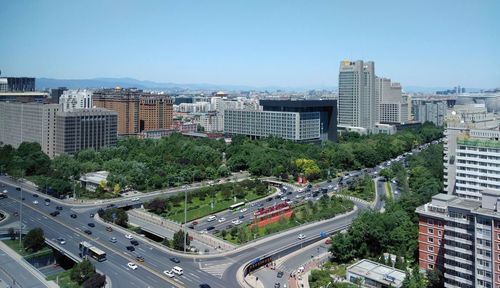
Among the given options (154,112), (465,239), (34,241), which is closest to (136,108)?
(154,112)

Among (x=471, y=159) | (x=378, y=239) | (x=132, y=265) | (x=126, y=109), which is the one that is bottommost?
(x=132, y=265)

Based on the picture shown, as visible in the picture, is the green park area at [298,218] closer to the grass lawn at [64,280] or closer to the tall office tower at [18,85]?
the grass lawn at [64,280]

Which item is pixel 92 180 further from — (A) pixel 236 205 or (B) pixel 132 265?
(B) pixel 132 265

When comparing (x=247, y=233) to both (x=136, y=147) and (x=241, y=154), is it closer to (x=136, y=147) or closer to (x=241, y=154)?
(x=241, y=154)

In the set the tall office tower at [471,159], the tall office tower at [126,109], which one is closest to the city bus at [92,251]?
the tall office tower at [471,159]

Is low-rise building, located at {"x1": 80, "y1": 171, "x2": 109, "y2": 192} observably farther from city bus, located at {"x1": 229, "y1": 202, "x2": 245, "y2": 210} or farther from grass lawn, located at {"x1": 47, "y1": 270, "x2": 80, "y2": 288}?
grass lawn, located at {"x1": 47, "y1": 270, "x2": 80, "y2": 288}

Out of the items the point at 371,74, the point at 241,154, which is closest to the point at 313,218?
the point at 241,154
